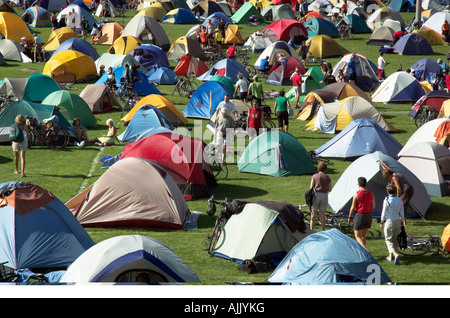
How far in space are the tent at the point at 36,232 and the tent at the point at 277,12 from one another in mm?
38335

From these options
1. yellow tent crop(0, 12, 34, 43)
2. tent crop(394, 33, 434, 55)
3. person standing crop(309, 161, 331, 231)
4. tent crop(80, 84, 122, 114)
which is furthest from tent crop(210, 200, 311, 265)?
yellow tent crop(0, 12, 34, 43)

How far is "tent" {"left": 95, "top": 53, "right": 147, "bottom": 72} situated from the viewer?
3088cm

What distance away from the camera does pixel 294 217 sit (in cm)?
1225

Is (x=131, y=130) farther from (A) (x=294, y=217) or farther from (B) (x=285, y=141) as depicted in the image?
(A) (x=294, y=217)

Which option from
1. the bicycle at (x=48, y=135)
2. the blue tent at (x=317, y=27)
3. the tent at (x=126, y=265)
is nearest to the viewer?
the tent at (x=126, y=265)

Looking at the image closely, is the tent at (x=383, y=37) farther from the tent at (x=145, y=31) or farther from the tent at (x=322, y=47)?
the tent at (x=145, y=31)

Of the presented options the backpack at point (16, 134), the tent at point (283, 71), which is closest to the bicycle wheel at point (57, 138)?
the backpack at point (16, 134)

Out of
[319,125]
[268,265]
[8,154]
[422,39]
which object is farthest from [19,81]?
[422,39]

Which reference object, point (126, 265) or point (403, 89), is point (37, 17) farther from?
point (126, 265)

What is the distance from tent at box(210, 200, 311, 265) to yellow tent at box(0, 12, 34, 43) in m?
30.5

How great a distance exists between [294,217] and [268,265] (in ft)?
3.70

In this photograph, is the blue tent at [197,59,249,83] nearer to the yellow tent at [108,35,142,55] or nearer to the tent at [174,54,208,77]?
the tent at [174,54,208,77]

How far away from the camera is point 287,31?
39906mm

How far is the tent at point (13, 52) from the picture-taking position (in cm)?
3584
